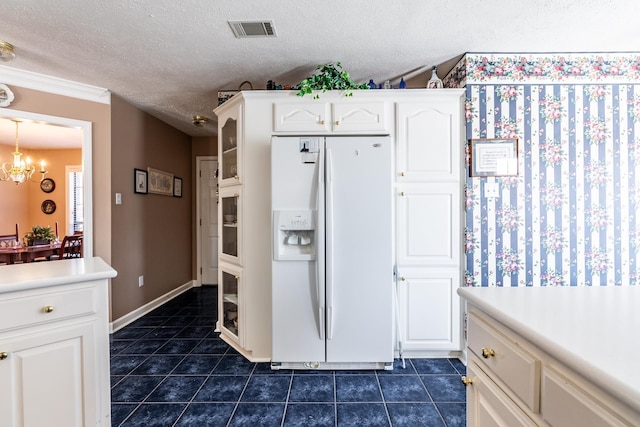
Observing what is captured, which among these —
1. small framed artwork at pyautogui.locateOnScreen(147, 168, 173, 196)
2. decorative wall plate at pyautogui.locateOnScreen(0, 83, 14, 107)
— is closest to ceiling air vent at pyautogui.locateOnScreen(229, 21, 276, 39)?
decorative wall plate at pyautogui.locateOnScreen(0, 83, 14, 107)

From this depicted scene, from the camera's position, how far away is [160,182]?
367 centimetres

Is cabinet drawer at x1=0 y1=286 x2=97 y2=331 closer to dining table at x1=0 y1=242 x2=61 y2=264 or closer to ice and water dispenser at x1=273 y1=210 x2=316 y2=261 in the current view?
ice and water dispenser at x1=273 y1=210 x2=316 y2=261

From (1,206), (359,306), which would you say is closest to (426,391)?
(359,306)

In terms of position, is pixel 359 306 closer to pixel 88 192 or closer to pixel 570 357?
pixel 570 357

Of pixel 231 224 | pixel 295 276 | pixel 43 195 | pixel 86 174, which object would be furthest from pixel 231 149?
pixel 43 195

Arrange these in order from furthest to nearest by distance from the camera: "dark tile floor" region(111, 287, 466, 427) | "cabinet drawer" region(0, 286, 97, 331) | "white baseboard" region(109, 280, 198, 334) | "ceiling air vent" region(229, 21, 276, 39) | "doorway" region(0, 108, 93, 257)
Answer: "white baseboard" region(109, 280, 198, 334), "doorway" region(0, 108, 93, 257), "ceiling air vent" region(229, 21, 276, 39), "dark tile floor" region(111, 287, 466, 427), "cabinet drawer" region(0, 286, 97, 331)

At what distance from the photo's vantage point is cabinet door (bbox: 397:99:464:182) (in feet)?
7.51

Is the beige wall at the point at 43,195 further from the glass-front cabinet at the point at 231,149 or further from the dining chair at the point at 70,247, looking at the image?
the glass-front cabinet at the point at 231,149

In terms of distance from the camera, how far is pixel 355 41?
2045 millimetres

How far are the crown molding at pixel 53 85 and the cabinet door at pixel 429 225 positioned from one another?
3013 mm

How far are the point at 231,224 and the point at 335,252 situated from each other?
103 cm

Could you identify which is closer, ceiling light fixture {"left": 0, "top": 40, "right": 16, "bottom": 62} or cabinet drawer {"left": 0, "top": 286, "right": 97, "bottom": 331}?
cabinet drawer {"left": 0, "top": 286, "right": 97, "bottom": 331}

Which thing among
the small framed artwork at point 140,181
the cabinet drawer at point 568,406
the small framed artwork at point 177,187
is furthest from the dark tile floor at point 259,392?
the small framed artwork at point 177,187

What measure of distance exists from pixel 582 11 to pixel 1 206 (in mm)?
8394
